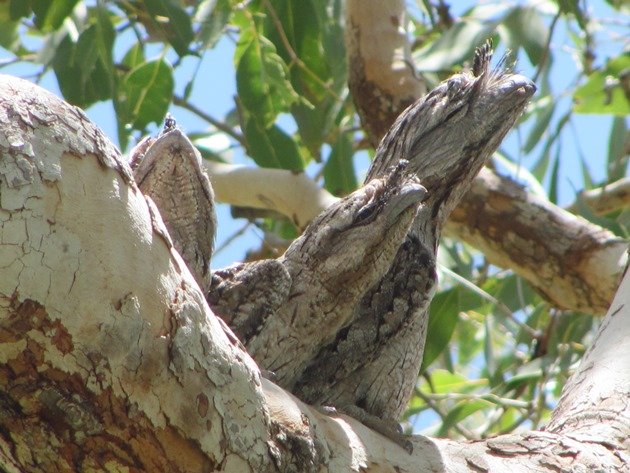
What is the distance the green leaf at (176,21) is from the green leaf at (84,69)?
159 millimetres

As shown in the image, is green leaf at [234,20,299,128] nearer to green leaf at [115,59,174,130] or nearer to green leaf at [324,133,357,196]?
green leaf at [115,59,174,130]

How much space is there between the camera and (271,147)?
12.1 ft

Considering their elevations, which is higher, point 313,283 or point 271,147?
point 271,147

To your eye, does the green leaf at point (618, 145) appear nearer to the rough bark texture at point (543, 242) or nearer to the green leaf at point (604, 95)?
the green leaf at point (604, 95)

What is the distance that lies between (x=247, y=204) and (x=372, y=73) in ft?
2.39

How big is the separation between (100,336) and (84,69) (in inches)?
83.1

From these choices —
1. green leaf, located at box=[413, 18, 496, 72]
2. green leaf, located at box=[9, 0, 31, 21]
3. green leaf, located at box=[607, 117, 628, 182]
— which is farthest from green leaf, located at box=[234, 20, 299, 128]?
green leaf, located at box=[607, 117, 628, 182]

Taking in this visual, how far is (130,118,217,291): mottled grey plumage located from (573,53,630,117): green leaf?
96.3 inches

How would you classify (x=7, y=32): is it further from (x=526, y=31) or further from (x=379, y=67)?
(x=526, y=31)

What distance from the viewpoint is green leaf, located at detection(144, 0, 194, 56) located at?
10.2ft

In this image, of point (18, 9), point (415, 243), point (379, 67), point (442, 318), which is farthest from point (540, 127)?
point (18, 9)

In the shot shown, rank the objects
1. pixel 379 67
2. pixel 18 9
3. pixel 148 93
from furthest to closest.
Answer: pixel 379 67 < pixel 148 93 < pixel 18 9

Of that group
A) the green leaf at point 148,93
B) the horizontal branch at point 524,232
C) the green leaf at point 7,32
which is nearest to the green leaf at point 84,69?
the green leaf at point 148,93

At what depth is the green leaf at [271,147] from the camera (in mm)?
3666
